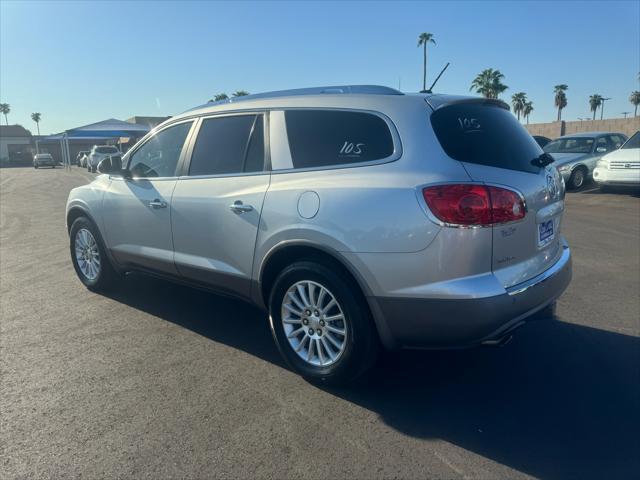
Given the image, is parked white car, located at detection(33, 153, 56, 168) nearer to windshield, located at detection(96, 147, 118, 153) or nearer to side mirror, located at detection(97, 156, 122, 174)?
windshield, located at detection(96, 147, 118, 153)

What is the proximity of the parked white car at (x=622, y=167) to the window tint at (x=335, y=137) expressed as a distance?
39.4 feet

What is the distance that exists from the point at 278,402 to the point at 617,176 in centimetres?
1266

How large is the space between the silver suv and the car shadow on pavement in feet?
1.51

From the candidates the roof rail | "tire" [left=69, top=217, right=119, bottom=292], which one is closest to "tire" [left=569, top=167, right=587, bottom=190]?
the roof rail

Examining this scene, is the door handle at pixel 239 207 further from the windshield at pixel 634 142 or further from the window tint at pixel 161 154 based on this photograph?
the windshield at pixel 634 142

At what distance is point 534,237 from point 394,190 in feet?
3.17

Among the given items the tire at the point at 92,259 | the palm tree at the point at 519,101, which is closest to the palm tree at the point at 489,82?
the palm tree at the point at 519,101

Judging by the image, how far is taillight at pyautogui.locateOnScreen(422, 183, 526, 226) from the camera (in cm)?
289

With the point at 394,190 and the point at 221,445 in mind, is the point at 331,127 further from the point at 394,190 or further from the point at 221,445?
the point at 221,445

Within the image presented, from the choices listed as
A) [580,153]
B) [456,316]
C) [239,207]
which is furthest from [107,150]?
[456,316]

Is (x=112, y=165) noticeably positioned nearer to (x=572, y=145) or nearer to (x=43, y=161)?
(x=572, y=145)

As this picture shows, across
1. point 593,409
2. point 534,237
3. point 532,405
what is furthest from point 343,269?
point 593,409

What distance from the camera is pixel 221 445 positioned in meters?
2.90

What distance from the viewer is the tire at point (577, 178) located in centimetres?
1505
